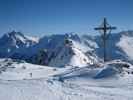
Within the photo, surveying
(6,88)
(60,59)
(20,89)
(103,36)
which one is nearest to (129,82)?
(20,89)

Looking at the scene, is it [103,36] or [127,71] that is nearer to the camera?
Answer: [127,71]

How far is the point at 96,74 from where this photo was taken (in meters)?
28.2

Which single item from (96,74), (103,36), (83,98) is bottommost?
(83,98)

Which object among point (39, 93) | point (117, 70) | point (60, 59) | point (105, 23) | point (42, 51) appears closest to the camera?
point (39, 93)

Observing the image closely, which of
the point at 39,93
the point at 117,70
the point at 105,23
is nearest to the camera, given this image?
the point at 39,93

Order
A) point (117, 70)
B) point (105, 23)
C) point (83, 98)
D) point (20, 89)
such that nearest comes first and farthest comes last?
point (83, 98) → point (20, 89) → point (117, 70) → point (105, 23)

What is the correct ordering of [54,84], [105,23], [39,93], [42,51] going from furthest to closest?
1. [42,51]
2. [105,23]
3. [54,84]
4. [39,93]

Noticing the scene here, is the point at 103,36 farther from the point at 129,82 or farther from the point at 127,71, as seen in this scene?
the point at 129,82

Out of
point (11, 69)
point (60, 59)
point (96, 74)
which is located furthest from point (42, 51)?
point (96, 74)

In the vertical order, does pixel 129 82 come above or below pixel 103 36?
below

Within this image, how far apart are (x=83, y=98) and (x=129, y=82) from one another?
275 inches

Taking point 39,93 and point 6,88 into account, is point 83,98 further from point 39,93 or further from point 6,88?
point 6,88

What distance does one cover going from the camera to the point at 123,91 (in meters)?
21.2

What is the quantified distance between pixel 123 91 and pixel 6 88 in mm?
10945
